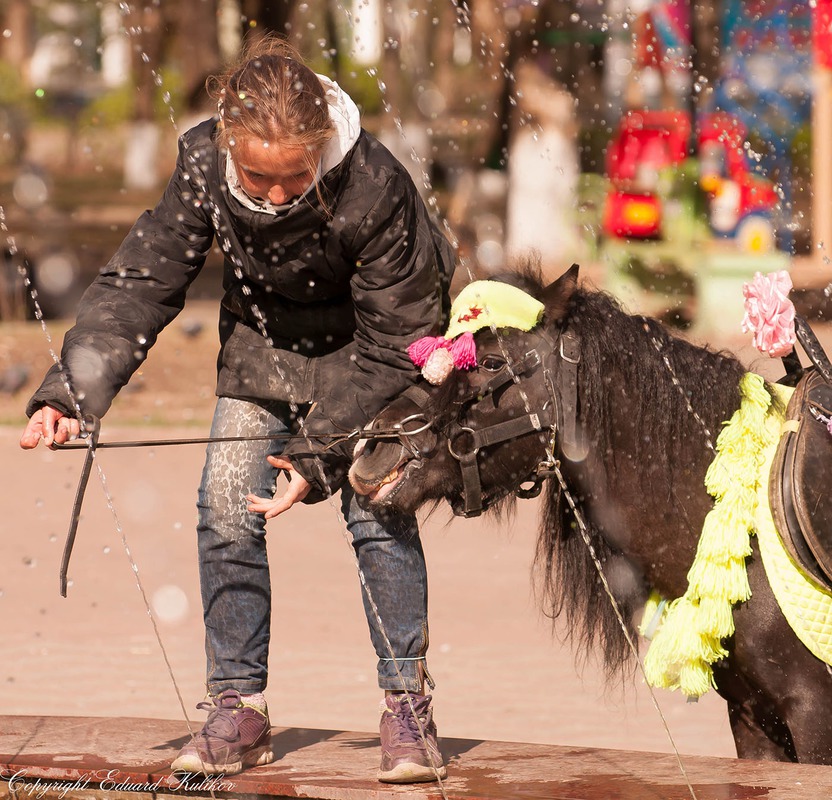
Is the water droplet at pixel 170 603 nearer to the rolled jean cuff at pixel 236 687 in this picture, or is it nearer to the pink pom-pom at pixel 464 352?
the rolled jean cuff at pixel 236 687

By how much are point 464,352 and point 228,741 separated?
106cm

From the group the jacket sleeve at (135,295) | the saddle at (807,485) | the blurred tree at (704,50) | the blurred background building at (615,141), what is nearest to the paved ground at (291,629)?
the saddle at (807,485)

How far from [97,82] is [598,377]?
5074 cm

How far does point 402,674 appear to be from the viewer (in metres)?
3.13

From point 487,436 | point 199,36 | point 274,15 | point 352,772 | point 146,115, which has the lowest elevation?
point 352,772

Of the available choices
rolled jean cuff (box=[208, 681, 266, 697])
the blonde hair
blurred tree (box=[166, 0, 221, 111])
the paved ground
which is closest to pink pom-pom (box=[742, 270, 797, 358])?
the paved ground

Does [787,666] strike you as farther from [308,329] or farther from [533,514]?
[533,514]

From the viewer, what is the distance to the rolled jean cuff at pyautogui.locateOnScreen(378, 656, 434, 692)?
3.12 metres

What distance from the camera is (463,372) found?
285 centimetres

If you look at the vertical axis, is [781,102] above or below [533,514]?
above

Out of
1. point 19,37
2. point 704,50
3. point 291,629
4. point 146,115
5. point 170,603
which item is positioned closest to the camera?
point 291,629

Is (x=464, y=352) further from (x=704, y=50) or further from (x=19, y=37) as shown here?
(x=19, y=37)

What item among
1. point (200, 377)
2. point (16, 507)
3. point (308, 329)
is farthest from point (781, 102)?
point (308, 329)

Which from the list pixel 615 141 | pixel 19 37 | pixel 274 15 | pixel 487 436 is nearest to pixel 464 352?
pixel 487 436
